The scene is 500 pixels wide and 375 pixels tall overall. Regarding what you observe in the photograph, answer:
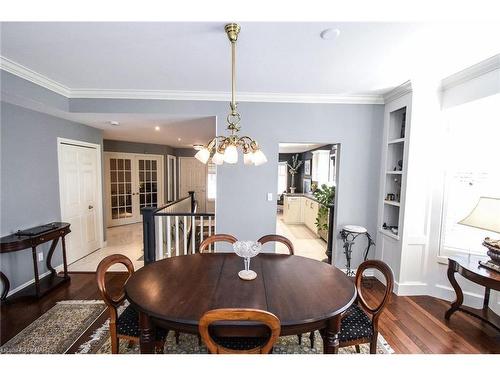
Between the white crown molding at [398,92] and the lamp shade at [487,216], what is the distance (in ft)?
A: 4.74

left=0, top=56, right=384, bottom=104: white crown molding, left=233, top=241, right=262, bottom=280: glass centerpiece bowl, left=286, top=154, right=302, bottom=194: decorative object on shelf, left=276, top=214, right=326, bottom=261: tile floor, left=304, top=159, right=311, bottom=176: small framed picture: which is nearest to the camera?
left=233, top=241, right=262, bottom=280: glass centerpiece bowl

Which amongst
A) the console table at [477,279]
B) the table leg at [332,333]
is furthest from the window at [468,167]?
the table leg at [332,333]

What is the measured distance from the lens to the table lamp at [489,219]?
196 cm

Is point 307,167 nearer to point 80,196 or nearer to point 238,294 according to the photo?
point 80,196

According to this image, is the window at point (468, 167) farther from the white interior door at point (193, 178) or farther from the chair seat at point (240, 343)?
the white interior door at point (193, 178)

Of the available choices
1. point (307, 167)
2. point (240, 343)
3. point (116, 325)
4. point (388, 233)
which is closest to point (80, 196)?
point (116, 325)

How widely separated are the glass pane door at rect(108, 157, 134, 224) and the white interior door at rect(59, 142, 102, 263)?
194cm

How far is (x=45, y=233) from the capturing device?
2.76m

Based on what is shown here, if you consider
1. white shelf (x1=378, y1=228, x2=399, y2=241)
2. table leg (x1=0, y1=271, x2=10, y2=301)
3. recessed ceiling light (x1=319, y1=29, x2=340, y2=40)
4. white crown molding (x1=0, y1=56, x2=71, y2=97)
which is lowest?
table leg (x1=0, y1=271, x2=10, y2=301)

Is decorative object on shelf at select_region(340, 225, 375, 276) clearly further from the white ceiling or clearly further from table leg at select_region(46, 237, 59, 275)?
table leg at select_region(46, 237, 59, 275)

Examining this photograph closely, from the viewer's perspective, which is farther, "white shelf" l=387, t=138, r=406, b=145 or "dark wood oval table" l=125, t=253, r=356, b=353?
"white shelf" l=387, t=138, r=406, b=145

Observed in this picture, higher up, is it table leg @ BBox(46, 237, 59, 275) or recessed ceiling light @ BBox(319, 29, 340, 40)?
recessed ceiling light @ BBox(319, 29, 340, 40)

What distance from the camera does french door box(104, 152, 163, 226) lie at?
6.05 metres

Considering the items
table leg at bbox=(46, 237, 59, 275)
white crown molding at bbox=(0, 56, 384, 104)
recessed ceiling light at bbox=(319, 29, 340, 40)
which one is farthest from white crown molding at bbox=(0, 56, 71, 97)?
recessed ceiling light at bbox=(319, 29, 340, 40)
